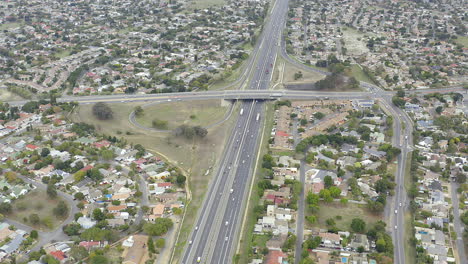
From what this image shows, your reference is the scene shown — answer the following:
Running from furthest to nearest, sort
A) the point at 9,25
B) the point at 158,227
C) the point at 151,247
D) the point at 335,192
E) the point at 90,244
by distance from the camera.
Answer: the point at 9,25 → the point at 335,192 → the point at 158,227 → the point at 90,244 → the point at 151,247

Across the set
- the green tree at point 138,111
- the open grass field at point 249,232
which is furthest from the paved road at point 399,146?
the green tree at point 138,111

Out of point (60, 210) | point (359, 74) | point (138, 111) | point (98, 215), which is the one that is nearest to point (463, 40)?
point (359, 74)

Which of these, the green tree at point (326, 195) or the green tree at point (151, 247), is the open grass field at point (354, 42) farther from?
the green tree at point (151, 247)

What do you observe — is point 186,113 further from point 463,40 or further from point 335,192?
point 463,40

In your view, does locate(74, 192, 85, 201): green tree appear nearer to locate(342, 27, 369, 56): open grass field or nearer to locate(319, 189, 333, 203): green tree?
locate(319, 189, 333, 203): green tree

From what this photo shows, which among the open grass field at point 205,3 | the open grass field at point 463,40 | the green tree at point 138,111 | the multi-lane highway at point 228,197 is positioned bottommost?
the multi-lane highway at point 228,197

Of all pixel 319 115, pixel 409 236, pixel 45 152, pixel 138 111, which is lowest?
pixel 409 236

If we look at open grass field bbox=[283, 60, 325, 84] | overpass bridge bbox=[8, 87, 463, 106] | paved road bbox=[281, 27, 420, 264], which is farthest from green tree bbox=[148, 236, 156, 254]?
open grass field bbox=[283, 60, 325, 84]
